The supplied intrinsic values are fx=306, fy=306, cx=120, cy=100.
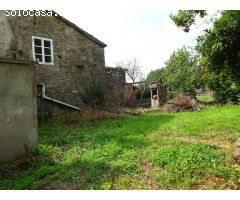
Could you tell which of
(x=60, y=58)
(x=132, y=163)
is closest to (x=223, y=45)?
(x=132, y=163)

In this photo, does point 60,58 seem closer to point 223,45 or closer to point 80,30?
point 80,30

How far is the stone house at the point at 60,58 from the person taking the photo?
1708 centimetres

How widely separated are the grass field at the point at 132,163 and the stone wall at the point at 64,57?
802 cm

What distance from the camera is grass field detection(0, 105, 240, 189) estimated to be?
5.85 metres

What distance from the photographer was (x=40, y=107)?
1606cm

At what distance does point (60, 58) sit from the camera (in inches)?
734

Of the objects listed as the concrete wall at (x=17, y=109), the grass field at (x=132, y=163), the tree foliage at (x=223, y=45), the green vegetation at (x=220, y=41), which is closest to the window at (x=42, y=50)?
the grass field at (x=132, y=163)

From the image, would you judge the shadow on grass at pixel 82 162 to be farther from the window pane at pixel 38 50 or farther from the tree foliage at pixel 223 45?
the window pane at pixel 38 50

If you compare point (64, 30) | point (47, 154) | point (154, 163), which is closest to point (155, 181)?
point (154, 163)

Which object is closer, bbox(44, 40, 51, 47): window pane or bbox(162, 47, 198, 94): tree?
bbox(44, 40, 51, 47): window pane

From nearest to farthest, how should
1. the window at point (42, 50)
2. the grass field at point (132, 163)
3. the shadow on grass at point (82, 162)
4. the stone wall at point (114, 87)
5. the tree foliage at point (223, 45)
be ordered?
1. the grass field at point (132, 163)
2. the shadow on grass at point (82, 162)
3. the tree foliage at point (223, 45)
4. the window at point (42, 50)
5. the stone wall at point (114, 87)

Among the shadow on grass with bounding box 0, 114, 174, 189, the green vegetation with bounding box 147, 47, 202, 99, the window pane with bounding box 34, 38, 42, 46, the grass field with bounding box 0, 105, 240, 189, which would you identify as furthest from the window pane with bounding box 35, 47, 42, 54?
the green vegetation with bounding box 147, 47, 202, 99

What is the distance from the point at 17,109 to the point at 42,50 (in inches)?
408

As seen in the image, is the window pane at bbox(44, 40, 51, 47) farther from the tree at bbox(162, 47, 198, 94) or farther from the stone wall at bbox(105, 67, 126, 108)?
the tree at bbox(162, 47, 198, 94)
